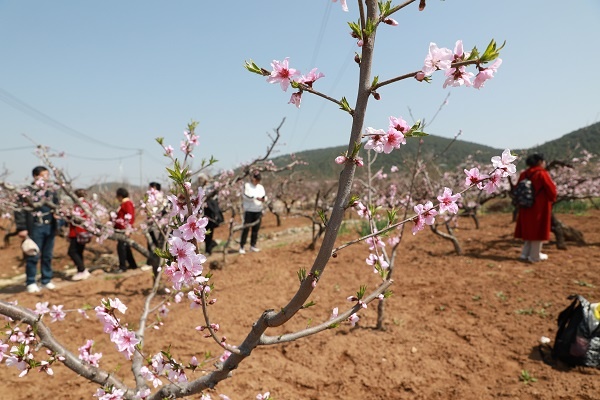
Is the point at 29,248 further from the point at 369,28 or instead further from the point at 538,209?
the point at 538,209

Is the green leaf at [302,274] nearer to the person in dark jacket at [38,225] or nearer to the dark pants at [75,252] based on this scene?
the person in dark jacket at [38,225]

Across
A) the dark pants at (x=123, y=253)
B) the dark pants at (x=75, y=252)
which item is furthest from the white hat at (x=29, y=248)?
the dark pants at (x=123, y=253)

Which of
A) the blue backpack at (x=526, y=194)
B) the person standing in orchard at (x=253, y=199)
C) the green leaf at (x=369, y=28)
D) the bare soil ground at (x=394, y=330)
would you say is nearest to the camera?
the green leaf at (x=369, y=28)

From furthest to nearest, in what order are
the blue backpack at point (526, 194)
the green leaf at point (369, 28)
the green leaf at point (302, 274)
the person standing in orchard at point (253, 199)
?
1. the person standing in orchard at point (253, 199)
2. the blue backpack at point (526, 194)
3. the green leaf at point (302, 274)
4. the green leaf at point (369, 28)

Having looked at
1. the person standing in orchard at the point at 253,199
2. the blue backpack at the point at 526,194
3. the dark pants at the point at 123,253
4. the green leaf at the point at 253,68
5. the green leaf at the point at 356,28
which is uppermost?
the green leaf at the point at 356,28

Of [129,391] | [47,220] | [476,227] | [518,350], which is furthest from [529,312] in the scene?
[47,220]

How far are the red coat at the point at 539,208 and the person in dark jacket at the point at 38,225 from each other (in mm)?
7898

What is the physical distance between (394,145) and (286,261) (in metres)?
5.80

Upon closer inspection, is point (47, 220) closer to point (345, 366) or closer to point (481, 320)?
point (345, 366)

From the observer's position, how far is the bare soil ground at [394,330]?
8.85 ft

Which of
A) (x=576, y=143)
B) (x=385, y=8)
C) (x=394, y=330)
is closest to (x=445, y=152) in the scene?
(x=394, y=330)

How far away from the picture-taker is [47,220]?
5766mm

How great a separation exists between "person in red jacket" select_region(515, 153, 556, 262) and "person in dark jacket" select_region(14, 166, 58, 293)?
311 inches

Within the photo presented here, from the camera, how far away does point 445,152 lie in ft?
32.4
